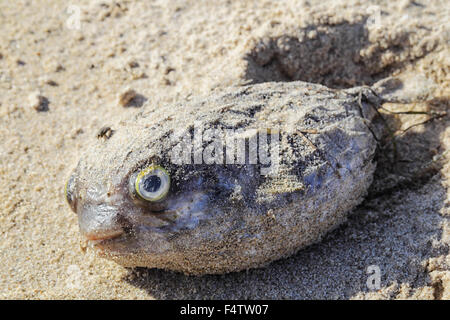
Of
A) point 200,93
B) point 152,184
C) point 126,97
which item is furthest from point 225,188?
point 126,97

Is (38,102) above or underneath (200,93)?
underneath

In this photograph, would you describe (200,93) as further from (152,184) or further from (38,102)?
(38,102)

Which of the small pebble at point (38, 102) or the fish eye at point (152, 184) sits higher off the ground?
the fish eye at point (152, 184)

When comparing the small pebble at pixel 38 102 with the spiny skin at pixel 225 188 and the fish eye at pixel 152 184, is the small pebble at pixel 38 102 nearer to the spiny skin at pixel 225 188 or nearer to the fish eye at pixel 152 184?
the spiny skin at pixel 225 188

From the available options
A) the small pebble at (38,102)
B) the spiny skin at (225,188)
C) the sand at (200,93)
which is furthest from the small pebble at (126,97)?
the spiny skin at (225,188)

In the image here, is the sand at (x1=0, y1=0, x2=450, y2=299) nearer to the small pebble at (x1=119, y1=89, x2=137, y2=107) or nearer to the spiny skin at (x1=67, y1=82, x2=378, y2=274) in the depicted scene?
the small pebble at (x1=119, y1=89, x2=137, y2=107)

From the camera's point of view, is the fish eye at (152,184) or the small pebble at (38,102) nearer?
the fish eye at (152,184)

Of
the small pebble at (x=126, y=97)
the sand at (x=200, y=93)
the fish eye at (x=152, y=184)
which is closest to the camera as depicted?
the fish eye at (x=152, y=184)

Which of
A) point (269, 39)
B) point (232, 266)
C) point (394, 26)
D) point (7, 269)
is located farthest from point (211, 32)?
point (7, 269)

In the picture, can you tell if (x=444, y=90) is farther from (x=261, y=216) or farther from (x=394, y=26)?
(x=261, y=216)
